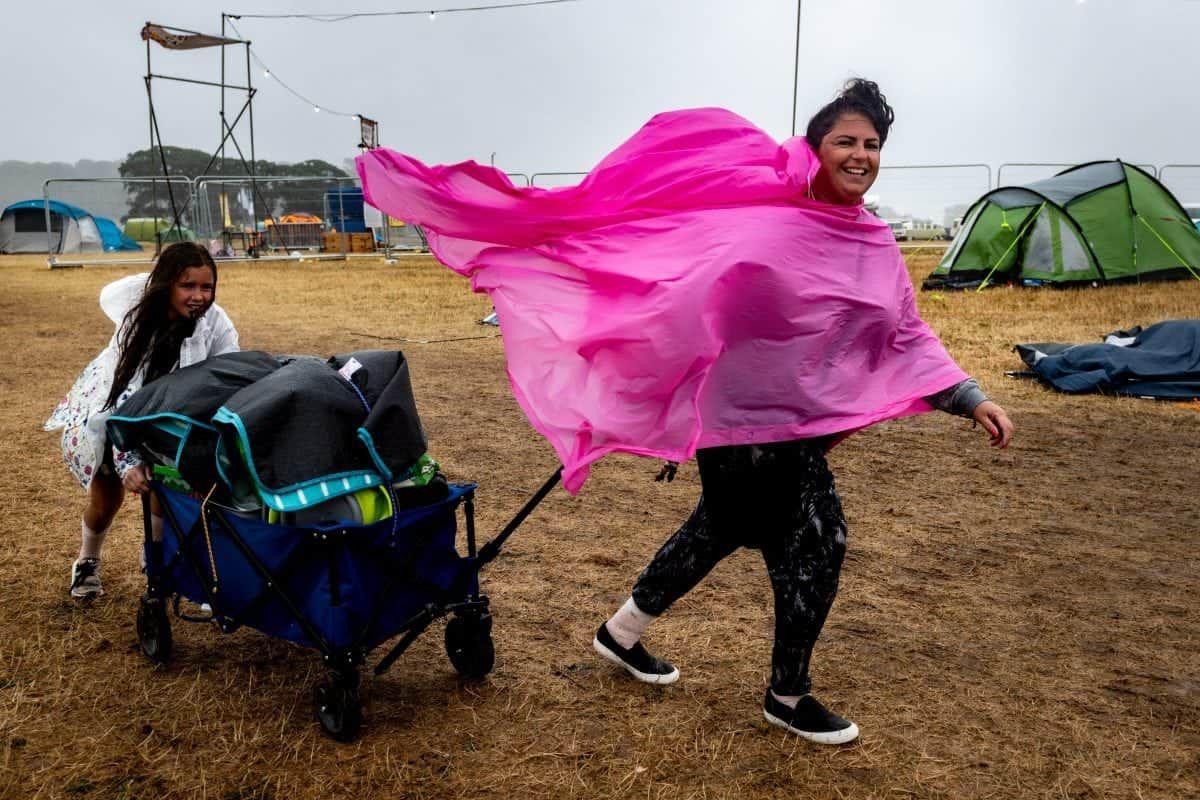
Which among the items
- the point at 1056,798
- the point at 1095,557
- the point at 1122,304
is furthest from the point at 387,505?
the point at 1122,304

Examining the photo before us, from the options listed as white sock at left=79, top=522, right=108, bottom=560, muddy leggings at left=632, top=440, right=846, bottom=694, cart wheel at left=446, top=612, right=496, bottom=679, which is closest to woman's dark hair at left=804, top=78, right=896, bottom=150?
muddy leggings at left=632, top=440, right=846, bottom=694

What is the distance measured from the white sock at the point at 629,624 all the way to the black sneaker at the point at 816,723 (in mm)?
476

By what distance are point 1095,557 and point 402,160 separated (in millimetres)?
3210

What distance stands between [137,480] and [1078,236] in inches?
538

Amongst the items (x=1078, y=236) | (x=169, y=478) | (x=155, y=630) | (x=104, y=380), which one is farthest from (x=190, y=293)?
(x=1078, y=236)

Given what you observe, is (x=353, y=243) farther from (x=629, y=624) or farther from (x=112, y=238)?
(x=629, y=624)

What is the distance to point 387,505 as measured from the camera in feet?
8.95

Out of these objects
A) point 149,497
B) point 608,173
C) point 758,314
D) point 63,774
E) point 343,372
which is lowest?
point 63,774

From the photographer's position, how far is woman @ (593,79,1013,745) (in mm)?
2479

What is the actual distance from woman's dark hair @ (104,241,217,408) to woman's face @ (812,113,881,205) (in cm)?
198

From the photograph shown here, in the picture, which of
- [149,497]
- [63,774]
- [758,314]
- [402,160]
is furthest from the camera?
[149,497]

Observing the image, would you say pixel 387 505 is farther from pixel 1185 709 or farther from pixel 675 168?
pixel 1185 709

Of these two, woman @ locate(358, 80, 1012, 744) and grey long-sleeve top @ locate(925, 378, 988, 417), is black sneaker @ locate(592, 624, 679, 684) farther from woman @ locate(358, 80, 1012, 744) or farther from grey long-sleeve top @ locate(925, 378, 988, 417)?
grey long-sleeve top @ locate(925, 378, 988, 417)

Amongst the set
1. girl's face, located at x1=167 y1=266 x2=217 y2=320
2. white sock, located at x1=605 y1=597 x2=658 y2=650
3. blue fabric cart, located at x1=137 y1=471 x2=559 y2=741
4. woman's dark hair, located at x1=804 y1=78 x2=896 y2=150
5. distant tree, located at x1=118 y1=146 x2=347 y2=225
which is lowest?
white sock, located at x1=605 y1=597 x2=658 y2=650
